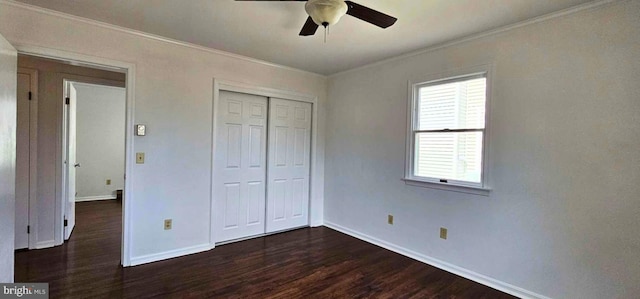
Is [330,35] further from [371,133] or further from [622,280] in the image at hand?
[622,280]

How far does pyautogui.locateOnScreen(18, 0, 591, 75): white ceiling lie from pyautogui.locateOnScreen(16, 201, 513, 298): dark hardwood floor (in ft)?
7.31

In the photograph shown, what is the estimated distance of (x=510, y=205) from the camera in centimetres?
248

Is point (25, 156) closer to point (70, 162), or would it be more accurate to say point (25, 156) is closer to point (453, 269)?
point (70, 162)

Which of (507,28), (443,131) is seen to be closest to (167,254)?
(443,131)

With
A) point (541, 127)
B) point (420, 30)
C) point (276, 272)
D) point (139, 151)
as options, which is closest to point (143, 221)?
point (139, 151)

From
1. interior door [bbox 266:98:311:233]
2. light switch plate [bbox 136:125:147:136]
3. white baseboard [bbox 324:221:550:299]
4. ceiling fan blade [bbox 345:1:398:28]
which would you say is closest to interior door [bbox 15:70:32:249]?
light switch plate [bbox 136:125:147:136]

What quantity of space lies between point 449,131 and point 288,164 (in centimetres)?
215

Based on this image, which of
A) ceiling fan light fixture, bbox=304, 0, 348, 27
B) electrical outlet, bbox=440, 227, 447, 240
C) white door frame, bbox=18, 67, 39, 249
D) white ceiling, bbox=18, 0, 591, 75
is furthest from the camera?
white door frame, bbox=18, 67, 39, 249

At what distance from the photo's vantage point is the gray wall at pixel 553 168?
196 cm

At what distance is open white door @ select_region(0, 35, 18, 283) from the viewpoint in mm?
1924

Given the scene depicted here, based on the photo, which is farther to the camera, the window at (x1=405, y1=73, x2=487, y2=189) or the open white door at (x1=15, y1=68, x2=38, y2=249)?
the open white door at (x1=15, y1=68, x2=38, y2=249)

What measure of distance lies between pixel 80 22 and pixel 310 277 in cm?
307

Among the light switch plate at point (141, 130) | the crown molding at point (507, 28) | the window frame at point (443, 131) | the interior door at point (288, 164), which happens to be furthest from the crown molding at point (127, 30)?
the window frame at point (443, 131)

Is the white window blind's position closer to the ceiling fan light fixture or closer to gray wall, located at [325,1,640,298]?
gray wall, located at [325,1,640,298]
